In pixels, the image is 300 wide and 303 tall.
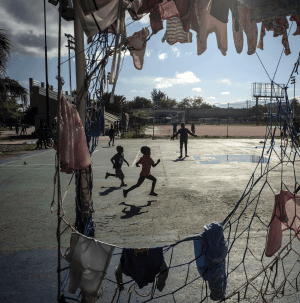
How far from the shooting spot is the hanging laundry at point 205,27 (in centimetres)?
341

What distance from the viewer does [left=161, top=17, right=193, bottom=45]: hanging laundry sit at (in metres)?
3.95

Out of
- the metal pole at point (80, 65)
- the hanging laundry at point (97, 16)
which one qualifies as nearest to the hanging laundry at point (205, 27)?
the hanging laundry at point (97, 16)

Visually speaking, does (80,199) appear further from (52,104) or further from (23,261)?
(52,104)

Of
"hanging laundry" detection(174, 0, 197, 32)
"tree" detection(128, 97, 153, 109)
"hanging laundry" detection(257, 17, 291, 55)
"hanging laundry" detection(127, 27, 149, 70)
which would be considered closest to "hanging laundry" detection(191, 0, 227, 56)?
"hanging laundry" detection(174, 0, 197, 32)

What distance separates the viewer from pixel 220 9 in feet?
10.3

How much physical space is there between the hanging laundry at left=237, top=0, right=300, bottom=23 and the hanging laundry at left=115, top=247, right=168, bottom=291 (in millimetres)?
2778

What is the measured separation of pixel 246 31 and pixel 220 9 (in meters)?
0.79

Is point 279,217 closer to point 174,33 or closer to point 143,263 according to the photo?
point 143,263

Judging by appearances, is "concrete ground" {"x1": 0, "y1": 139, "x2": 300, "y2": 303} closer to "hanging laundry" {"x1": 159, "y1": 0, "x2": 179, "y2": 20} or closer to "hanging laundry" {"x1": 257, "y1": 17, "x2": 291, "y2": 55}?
"hanging laundry" {"x1": 257, "y1": 17, "x2": 291, "y2": 55}

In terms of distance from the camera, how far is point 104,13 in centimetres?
295

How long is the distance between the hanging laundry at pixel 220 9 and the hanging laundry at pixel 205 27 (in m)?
0.21

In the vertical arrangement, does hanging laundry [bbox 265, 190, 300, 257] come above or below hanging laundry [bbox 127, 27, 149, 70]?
below

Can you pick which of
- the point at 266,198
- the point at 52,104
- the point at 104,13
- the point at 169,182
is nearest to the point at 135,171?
the point at 169,182

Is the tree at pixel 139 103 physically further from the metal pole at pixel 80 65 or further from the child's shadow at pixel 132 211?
the metal pole at pixel 80 65
